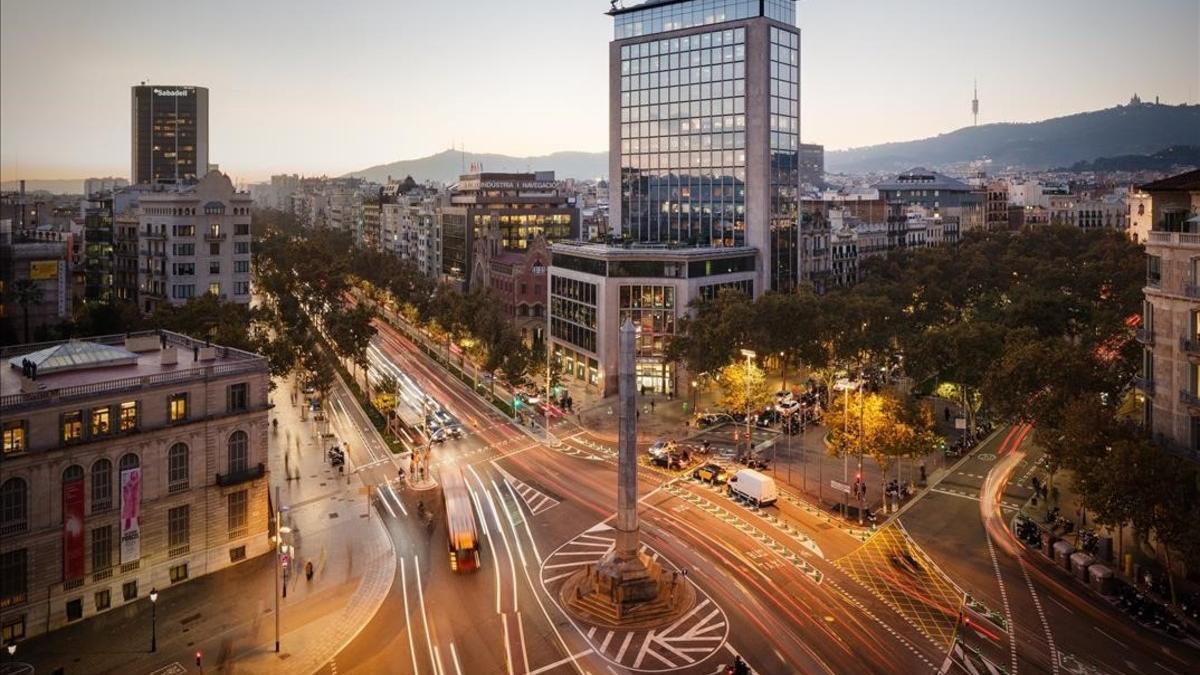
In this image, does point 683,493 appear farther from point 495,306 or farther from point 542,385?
point 495,306

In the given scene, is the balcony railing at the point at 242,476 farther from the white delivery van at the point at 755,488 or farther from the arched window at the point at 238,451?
the white delivery van at the point at 755,488

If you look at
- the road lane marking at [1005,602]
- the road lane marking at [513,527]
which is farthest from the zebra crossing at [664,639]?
the road lane marking at [1005,602]

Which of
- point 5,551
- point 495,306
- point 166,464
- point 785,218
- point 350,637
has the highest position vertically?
point 785,218

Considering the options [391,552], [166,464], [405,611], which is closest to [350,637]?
[405,611]

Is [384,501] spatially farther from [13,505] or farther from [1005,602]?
[1005,602]

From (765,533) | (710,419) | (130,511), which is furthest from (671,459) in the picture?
(130,511)

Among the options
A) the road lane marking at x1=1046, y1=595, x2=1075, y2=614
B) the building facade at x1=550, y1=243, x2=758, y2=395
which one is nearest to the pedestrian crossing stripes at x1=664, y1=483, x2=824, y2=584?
the road lane marking at x1=1046, y1=595, x2=1075, y2=614
